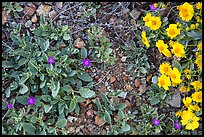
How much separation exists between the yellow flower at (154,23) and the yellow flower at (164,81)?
0.34 meters

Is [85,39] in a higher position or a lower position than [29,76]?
higher

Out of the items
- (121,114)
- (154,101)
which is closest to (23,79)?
(121,114)

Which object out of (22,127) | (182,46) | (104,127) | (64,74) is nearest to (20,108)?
(22,127)

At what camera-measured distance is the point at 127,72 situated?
3156 millimetres

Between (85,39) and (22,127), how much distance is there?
30.4 inches

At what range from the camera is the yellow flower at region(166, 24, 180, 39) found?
293 cm

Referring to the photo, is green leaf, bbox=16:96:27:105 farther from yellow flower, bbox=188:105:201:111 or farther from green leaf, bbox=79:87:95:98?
yellow flower, bbox=188:105:201:111

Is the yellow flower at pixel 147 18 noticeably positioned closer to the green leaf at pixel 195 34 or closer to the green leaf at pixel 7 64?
the green leaf at pixel 195 34

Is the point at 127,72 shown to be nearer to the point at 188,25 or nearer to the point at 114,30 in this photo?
the point at 114,30

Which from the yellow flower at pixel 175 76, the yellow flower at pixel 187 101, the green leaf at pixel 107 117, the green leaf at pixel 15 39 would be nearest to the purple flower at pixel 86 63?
the green leaf at pixel 107 117

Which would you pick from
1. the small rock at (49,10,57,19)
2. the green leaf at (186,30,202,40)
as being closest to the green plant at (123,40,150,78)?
the green leaf at (186,30,202,40)

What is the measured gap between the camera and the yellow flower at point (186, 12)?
2.91 m

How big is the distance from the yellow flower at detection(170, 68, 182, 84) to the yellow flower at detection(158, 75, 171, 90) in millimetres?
34

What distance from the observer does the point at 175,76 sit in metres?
2.93
